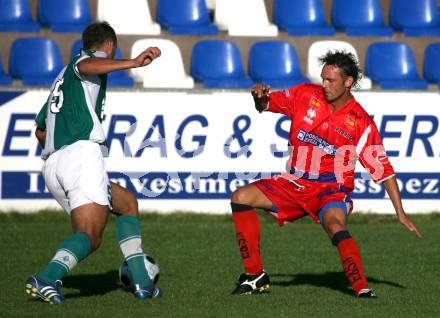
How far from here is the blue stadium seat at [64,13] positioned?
14.8m

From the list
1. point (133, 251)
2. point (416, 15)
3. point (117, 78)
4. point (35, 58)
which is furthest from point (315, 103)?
point (416, 15)

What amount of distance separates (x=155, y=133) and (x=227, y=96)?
99 cm

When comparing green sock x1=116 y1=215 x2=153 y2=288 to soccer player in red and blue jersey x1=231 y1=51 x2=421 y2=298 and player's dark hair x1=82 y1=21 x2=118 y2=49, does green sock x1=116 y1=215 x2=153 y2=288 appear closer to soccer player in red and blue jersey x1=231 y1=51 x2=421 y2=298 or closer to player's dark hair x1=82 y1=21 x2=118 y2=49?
soccer player in red and blue jersey x1=231 y1=51 x2=421 y2=298

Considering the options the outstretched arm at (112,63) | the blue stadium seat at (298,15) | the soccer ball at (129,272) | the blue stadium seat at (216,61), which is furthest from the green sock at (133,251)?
the blue stadium seat at (298,15)

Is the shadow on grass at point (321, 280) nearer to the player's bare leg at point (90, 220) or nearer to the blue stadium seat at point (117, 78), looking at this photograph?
the player's bare leg at point (90, 220)

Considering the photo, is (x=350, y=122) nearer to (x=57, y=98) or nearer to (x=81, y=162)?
(x=81, y=162)

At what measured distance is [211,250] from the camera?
10.8 meters

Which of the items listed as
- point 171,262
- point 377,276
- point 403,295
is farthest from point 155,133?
point 403,295

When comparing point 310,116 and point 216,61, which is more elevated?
point 310,116

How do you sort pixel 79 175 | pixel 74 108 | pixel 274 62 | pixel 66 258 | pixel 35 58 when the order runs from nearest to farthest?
pixel 66 258, pixel 79 175, pixel 74 108, pixel 35 58, pixel 274 62

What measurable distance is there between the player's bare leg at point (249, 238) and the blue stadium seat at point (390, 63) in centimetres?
684

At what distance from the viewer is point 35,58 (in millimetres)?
13992

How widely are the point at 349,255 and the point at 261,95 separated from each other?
4.61ft

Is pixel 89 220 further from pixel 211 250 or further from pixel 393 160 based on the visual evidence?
pixel 393 160
